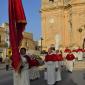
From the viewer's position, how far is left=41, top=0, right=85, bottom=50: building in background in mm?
52062

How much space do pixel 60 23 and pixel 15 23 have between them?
148 feet

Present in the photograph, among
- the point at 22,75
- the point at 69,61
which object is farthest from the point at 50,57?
the point at 69,61

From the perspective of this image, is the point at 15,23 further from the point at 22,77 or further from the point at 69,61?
the point at 69,61

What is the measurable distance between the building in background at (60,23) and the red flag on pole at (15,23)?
41.4 meters

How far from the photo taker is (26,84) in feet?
36.4

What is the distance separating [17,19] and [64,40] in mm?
45125

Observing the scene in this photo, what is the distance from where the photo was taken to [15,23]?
1057 centimetres

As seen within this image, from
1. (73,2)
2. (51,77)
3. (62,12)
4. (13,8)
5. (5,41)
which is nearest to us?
(13,8)

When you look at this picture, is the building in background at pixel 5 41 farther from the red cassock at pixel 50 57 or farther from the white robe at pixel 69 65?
the red cassock at pixel 50 57

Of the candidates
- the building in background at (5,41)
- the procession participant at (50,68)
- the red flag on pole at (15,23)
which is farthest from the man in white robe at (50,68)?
the building in background at (5,41)

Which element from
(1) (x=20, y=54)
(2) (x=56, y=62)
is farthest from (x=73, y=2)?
(1) (x=20, y=54)

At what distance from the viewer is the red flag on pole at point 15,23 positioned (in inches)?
412

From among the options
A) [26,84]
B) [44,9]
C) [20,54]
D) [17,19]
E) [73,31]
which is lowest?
[26,84]

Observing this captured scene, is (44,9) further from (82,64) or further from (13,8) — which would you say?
(13,8)
